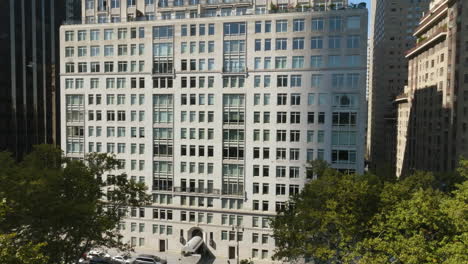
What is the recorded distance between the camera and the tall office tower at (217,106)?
47.4 m

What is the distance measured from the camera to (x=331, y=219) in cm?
2462

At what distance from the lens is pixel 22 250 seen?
15.1 meters

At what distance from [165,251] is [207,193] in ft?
43.1

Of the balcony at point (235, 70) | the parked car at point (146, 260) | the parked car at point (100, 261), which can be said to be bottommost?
the parked car at point (146, 260)

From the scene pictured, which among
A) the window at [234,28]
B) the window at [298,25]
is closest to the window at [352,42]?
the window at [298,25]

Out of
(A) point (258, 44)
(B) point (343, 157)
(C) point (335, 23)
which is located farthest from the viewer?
(A) point (258, 44)

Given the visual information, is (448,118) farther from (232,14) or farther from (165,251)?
(165,251)

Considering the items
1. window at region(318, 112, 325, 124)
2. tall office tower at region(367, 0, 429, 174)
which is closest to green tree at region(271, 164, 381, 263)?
window at region(318, 112, 325, 124)

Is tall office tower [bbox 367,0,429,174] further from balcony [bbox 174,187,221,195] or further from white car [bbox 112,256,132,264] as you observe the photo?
white car [bbox 112,256,132,264]

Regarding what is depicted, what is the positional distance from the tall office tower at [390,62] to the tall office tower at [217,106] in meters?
73.6

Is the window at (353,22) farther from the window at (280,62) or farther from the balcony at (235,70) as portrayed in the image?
the balcony at (235,70)

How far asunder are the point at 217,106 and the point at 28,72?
54767 millimetres

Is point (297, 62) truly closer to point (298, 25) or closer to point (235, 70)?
point (298, 25)

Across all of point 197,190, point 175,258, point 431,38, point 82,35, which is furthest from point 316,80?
point 82,35
